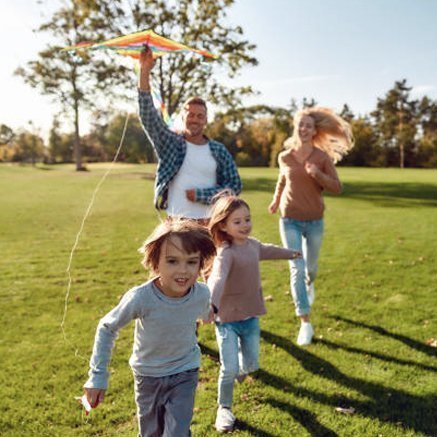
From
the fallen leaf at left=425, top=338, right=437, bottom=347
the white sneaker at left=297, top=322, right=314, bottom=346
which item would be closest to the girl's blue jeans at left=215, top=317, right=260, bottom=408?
the white sneaker at left=297, top=322, right=314, bottom=346

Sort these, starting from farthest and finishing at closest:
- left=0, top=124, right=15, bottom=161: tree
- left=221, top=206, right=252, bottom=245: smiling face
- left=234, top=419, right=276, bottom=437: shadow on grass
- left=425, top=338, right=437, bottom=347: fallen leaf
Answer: left=0, top=124, right=15, bottom=161: tree
left=425, top=338, right=437, bottom=347: fallen leaf
left=221, top=206, right=252, bottom=245: smiling face
left=234, top=419, right=276, bottom=437: shadow on grass

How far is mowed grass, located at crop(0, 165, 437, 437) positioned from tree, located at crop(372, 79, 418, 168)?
5622cm

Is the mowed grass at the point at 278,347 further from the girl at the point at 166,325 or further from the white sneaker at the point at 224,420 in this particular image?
the girl at the point at 166,325

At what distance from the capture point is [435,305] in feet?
21.9

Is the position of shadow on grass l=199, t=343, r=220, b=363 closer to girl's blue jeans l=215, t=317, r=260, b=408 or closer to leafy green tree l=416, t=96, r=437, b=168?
girl's blue jeans l=215, t=317, r=260, b=408

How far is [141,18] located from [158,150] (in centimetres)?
3145

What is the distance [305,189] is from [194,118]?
1708 mm

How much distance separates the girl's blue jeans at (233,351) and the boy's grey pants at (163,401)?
0.78m

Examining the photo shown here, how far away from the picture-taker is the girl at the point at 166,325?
2803 mm

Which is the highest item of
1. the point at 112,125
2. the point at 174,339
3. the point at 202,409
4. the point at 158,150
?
the point at 112,125

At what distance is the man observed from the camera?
460cm

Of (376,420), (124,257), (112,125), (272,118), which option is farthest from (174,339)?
(112,125)

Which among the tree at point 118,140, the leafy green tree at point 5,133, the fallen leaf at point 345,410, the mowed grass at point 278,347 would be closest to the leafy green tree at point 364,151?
the tree at point 118,140

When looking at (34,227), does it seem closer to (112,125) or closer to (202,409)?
(202,409)
